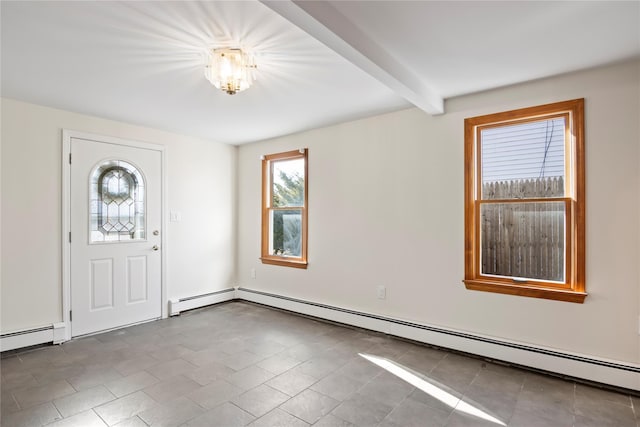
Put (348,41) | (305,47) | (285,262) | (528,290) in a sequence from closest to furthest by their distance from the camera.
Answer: (348,41), (305,47), (528,290), (285,262)

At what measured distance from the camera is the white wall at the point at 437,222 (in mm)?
2457

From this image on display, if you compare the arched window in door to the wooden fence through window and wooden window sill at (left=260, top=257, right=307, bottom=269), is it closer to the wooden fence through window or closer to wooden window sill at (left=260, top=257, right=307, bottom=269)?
wooden window sill at (left=260, top=257, right=307, bottom=269)

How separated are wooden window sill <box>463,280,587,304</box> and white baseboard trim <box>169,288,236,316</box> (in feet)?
11.2

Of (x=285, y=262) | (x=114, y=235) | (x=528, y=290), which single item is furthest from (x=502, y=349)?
(x=114, y=235)

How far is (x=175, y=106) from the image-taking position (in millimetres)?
3389

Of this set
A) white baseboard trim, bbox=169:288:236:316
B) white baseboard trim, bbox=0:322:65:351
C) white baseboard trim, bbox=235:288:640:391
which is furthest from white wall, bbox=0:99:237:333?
white baseboard trim, bbox=235:288:640:391

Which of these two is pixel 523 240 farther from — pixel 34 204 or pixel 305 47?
pixel 34 204

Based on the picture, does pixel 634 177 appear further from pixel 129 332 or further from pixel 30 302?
pixel 30 302

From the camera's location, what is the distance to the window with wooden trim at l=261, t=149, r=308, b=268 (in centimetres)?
451

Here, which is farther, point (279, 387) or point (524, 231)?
point (524, 231)

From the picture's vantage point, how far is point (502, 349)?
2875 millimetres

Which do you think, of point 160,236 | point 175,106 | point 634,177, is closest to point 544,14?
point 634,177

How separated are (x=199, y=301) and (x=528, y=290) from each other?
Answer: 3926 millimetres

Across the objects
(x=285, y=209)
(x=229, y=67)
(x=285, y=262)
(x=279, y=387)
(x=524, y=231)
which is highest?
(x=229, y=67)
